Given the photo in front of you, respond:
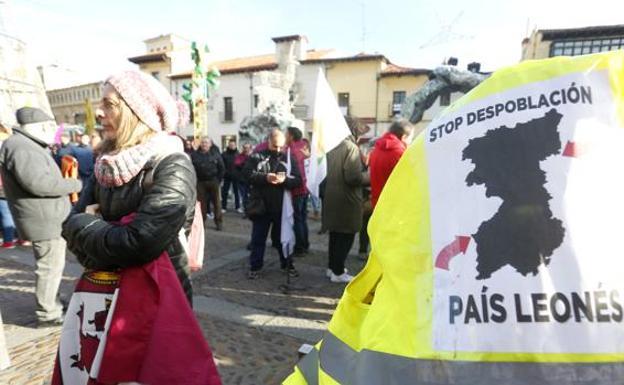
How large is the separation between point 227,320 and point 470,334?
3.31 m

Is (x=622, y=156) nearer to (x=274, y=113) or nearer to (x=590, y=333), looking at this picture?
(x=590, y=333)

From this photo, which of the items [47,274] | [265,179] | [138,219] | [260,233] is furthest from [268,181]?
[138,219]

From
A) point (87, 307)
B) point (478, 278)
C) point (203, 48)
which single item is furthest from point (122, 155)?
point (203, 48)

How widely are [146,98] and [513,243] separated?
1.61 meters

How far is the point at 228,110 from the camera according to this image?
33.4 m

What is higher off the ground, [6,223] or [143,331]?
[143,331]

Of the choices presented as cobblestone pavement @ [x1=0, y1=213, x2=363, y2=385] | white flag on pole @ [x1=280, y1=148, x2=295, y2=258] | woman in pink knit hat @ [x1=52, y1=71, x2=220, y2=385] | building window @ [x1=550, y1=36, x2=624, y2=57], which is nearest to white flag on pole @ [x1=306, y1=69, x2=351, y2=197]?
white flag on pole @ [x1=280, y1=148, x2=295, y2=258]

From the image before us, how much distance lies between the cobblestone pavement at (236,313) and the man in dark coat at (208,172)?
196 centimetres

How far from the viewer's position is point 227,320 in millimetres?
3748

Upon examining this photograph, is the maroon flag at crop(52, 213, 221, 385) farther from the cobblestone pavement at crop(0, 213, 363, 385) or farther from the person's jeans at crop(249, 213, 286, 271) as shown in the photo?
the person's jeans at crop(249, 213, 286, 271)

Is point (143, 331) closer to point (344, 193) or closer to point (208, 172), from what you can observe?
point (344, 193)

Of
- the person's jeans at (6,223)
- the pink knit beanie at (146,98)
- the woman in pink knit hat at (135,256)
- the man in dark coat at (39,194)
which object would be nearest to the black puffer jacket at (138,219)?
the woman in pink knit hat at (135,256)

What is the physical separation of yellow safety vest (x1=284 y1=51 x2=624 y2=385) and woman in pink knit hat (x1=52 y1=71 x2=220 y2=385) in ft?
3.00

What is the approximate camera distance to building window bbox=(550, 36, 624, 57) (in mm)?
21891
